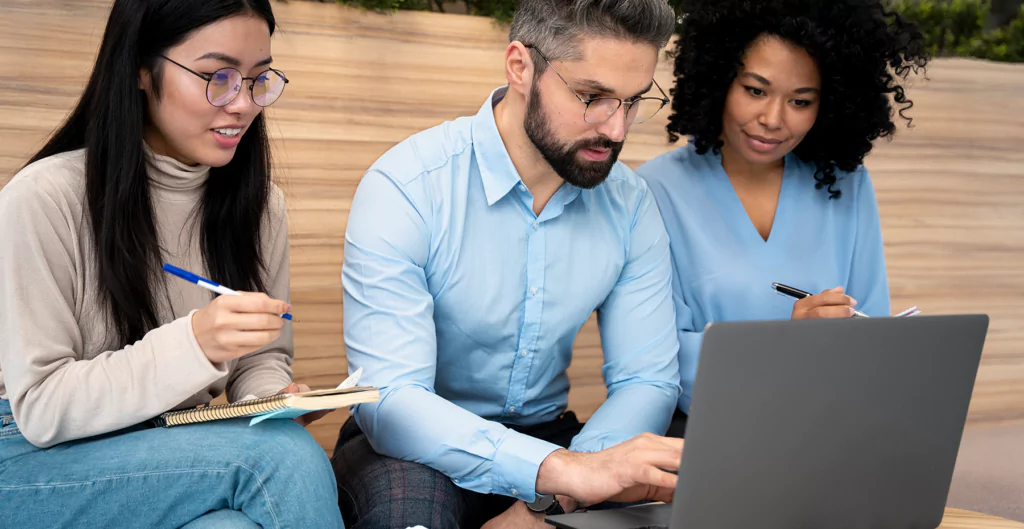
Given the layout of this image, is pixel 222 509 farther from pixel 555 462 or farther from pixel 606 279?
pixel 606 279

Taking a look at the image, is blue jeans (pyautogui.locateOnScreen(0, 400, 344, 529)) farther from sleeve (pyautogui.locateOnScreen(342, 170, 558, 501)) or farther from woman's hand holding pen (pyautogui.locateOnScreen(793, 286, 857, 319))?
woman's hand holding pen (pyautogui.locateOnScreen(793, 286, 857, 319))

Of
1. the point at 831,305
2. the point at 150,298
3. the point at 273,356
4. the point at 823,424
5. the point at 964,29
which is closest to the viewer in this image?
the point at 823,424

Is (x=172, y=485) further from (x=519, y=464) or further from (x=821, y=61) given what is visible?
(x=821, y=61)

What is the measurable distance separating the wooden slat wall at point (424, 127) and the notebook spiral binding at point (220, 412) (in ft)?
3.54

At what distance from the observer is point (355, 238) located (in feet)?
5.51

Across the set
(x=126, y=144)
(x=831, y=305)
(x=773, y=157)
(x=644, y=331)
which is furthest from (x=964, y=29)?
(x=126, y=144)

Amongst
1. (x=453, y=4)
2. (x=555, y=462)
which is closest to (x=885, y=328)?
(x=555, y=462)

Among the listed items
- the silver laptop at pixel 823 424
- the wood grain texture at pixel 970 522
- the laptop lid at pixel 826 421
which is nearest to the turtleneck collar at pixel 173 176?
the silver laptop at pixel 823 424

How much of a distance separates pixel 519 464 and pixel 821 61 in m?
1.14

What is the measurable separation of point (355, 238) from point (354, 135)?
2.74ft

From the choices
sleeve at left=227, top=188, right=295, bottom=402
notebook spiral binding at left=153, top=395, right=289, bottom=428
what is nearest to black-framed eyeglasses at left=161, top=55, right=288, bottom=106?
sleeve at left=227, top=188, right=295, bottom=402

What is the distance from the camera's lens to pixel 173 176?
156 centimetres

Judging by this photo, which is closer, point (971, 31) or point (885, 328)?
point (885, 328)

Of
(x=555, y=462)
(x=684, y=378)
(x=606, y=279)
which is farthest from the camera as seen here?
(x=684, y=378)
